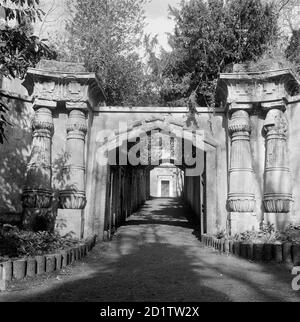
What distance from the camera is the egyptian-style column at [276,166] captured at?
27.7 feet

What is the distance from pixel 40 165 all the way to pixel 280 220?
5700 mm

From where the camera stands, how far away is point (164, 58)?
16125 millimetres

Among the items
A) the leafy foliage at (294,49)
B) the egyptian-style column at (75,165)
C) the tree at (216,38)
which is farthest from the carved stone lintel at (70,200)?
the leafy foliage at (294,49)

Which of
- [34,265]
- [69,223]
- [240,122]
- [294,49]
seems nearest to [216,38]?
[294,49]

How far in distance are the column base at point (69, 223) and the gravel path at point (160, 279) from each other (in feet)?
2.05

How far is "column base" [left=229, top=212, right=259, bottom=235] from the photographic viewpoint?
866cm

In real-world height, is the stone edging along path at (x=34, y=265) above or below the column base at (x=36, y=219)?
below

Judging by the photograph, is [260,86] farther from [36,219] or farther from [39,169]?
[36,219]

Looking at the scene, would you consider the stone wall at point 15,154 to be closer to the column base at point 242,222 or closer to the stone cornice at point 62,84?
the stone cornice at point 62,84

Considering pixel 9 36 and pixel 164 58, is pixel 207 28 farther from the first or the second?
pixel 9 36

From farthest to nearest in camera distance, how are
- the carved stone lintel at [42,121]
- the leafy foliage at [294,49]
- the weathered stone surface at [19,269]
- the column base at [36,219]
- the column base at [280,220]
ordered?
the leafy foliage at [294,49] < the carved stone lintel at [42,121] < the column base at [36,219] < the column base at [280,220] < the weathered stone surface at [19,269]

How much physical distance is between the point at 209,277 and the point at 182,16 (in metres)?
12.9

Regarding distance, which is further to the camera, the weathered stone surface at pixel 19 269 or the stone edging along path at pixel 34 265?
the weathered stone surface at pixel 19 269
